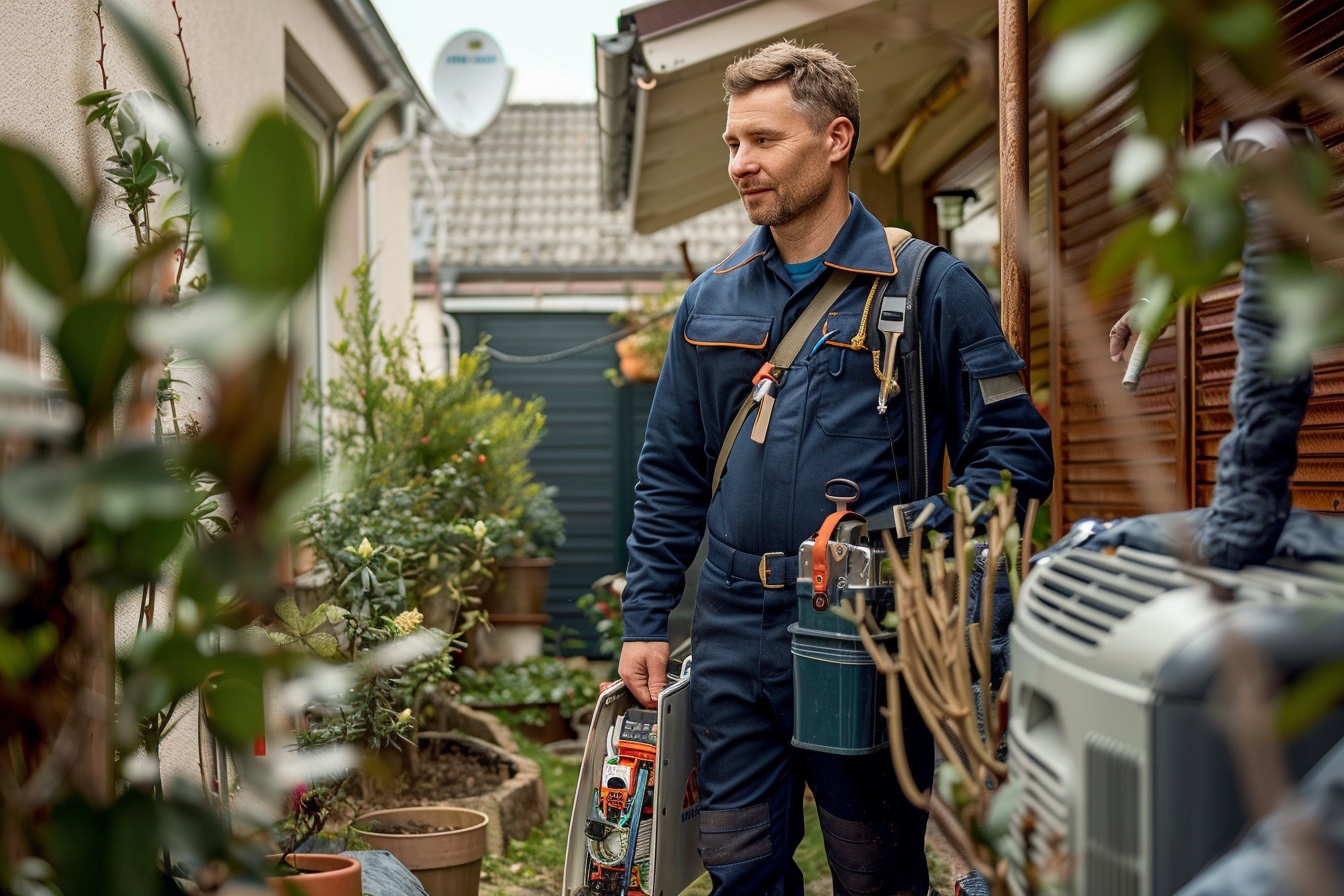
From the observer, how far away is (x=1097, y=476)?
4141mm

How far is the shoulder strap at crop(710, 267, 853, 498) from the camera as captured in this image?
2469 mm

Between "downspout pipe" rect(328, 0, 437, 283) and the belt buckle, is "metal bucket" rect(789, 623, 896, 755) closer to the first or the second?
the belt buckle

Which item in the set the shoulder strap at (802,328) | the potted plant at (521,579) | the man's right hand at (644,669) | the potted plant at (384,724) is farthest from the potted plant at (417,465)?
the shoulder strap at (802,328)

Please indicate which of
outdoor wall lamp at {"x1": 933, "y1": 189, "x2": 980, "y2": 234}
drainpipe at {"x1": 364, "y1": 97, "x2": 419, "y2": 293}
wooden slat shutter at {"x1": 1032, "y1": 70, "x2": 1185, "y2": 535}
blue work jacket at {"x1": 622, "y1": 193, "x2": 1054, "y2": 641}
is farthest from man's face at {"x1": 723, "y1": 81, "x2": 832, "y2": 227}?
drainpipe at {"x1": 364, "y1": 97, "x2": 419, "y2": 293}

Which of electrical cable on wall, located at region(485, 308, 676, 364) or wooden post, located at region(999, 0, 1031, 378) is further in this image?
electrical cable on wall, located at region(485, 308, 676, 364)

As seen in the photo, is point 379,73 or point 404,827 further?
point 379,73

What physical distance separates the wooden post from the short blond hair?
1.04 ft

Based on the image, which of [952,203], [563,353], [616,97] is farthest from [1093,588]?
[563,353]

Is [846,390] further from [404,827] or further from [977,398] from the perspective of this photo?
[404,827]

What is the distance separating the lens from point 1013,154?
2547 millimetres

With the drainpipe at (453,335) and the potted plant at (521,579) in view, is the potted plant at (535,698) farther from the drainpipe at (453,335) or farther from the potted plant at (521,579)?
the drainpipe at (453,335)

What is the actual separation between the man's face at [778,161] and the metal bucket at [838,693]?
86 centimetres

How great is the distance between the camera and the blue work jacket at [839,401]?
2.30 meters

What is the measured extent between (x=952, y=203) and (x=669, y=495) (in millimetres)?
3870
